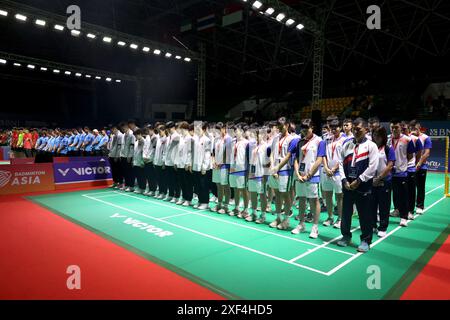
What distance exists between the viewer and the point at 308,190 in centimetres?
579

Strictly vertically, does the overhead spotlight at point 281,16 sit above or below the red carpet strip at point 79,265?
above

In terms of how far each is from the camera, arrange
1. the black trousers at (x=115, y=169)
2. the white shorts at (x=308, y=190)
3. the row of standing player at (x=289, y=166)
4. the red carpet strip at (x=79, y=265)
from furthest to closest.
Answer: the black trousers at (x=115, y=169) → the white shorts at (x=308, y=190) → the row of standing player at (x=289, y=166) → the red carpet strip at (x=79, y=265)

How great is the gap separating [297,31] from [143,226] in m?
19.9

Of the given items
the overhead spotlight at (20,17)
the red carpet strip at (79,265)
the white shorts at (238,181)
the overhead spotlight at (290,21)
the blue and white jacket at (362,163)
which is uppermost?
the overhead spotlight at (290,21)

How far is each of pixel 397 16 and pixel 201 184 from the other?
18.4 meters

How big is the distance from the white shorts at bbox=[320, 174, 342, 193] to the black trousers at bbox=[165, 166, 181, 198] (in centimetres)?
428

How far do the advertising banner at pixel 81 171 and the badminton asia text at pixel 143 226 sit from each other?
4.97m

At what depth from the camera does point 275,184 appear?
6355mm

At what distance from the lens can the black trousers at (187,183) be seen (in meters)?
8.55

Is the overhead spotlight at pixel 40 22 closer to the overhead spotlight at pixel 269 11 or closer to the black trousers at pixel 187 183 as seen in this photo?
the overhead spotlight at pixel 269 11

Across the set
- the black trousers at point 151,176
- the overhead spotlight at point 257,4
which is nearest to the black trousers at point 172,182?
the black trousers at point 151,176

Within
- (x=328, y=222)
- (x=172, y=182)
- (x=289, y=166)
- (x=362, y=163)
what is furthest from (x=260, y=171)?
(x=172, y=182)

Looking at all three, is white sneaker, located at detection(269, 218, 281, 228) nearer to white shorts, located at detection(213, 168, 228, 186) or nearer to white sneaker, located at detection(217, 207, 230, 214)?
→ white sneaker, located at detection(217, 207, 230, 214)
